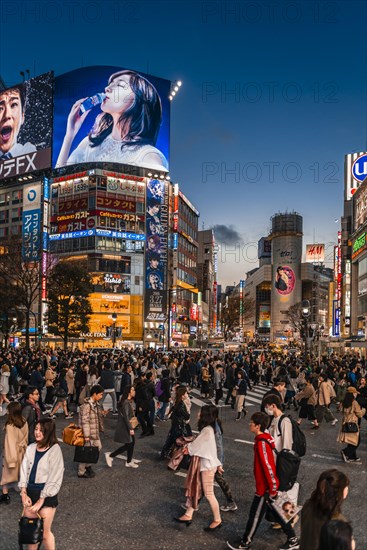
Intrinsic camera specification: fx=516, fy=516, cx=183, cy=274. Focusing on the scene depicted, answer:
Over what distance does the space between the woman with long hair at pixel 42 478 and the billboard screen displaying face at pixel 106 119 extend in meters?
77.0

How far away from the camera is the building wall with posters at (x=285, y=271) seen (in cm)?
14088

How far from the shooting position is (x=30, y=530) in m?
4.94

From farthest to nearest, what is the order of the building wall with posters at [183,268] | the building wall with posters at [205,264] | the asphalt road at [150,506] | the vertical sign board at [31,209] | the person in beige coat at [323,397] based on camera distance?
the building wall with posters at [205,264]
the building wall with posters at [183,268]
the vertical sign board at [31,209]
the person in beige coat at [323,397]
the asphalt road at [150,506]

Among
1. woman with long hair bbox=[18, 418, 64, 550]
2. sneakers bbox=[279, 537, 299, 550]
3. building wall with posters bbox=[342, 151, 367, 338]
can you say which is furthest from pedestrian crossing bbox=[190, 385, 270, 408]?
building wall with posters bbox=[342, 151, 367, 338]

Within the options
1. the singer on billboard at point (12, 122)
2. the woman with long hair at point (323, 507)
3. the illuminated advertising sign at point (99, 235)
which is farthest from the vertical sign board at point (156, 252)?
the woman with long hair at point (323, 507)

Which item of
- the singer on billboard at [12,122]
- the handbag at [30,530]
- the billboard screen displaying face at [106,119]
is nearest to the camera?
the handbag at [30,530]

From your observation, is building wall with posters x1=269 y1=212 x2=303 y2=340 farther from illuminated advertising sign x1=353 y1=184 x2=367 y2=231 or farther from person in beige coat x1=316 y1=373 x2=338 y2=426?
person in beige coat x1=316 y1=373 x2=338 y2=426

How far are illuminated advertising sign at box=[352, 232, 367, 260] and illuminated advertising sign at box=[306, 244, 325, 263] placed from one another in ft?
252

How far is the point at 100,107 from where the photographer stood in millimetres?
80500

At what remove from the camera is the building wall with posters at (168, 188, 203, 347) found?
83.3 meters

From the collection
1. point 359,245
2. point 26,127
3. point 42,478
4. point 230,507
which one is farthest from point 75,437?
point 26,127

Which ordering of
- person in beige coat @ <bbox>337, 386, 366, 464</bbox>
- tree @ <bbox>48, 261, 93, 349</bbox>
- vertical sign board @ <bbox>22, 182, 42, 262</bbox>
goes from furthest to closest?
1. vertical sign board @ <bbox>22, 182, 42, 262</bbox>
2. tree @ <bbox>48, 261, 93, 349</bbox>
3. person in beige coat @ <bbox>337, 386, 366, 464</bbox>

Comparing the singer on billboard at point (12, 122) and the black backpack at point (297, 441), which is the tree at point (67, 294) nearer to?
the singer on billboard at point (12, 122)

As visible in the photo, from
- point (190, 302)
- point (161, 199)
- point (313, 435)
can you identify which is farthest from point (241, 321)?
point (313, 435)
